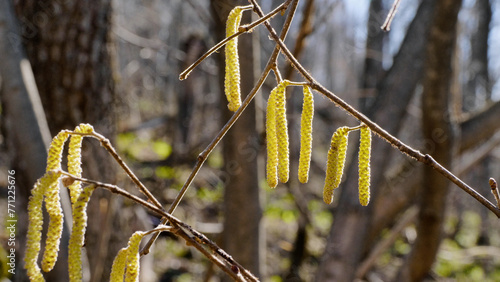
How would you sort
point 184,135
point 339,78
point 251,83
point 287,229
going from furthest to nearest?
point 339,78 → point 184,135 → point 287,229 → point 251,83

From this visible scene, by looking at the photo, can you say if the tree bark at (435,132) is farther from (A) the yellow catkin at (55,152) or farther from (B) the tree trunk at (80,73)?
(A) the yellow catkin at (55,152)

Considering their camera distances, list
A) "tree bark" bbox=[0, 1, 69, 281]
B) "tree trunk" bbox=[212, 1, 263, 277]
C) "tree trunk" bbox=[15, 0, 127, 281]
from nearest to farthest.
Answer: "tree bark" bbox=[0, 1, 69, 281] < "tree trunk" bbox=[212, 1, 263, 277] < "tree trunk" bbox=[15, 0, 127, 281]

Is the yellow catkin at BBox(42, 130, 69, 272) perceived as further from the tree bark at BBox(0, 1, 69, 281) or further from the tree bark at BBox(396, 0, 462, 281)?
the tree bark at BBox(396, 0, 462, 281)

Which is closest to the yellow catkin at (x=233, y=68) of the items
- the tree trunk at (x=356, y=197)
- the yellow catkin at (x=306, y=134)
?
the yellow catkin at (x=306, y=134)

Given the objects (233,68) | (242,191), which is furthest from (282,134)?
(242,191)

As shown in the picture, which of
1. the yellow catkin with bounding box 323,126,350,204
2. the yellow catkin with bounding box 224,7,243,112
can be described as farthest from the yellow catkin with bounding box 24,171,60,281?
the yellow catkin with bounding box 323,126,350,204

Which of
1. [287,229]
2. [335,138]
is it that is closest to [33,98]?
[335,138]

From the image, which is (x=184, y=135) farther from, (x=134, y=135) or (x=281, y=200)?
(x=281, y=200)
